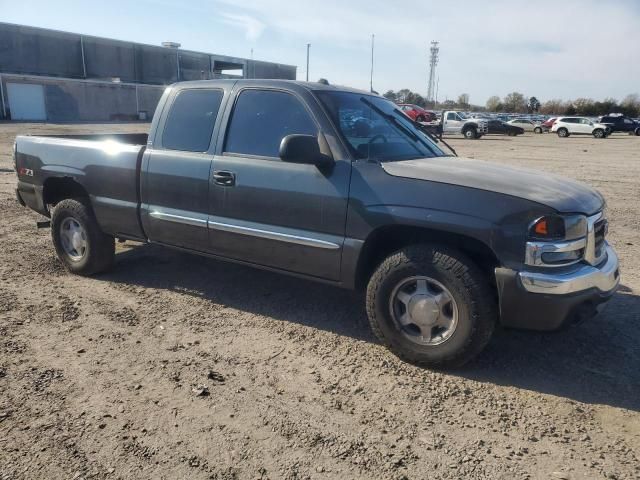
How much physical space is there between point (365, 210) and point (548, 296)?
1.28 meters

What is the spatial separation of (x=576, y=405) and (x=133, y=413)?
263 centimetres

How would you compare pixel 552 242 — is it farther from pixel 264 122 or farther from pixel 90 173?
pixel 90 173

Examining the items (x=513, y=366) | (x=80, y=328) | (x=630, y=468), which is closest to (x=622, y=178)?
(x=513, y=366)

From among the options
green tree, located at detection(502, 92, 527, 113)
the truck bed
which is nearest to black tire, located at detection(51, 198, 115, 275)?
the truck bed

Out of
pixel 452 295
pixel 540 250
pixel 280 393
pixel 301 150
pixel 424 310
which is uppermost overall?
pixel 301 150

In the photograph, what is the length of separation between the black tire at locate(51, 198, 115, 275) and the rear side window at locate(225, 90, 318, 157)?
190 cm

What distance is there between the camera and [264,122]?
423 centimetres

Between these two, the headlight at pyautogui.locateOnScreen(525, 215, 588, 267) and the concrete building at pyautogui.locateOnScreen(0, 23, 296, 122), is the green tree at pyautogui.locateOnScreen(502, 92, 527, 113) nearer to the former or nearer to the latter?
the concrete building at pyautogui.locateOnScreen(0, 23, 296, 122)

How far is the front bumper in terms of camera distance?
317cm

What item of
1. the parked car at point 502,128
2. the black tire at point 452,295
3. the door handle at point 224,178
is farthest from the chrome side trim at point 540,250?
the parked car at point 502,128

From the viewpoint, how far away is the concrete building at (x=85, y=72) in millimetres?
40000

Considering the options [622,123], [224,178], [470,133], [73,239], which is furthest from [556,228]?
[622,123]

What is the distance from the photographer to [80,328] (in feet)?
13.8

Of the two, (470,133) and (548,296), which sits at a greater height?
(548,296)
